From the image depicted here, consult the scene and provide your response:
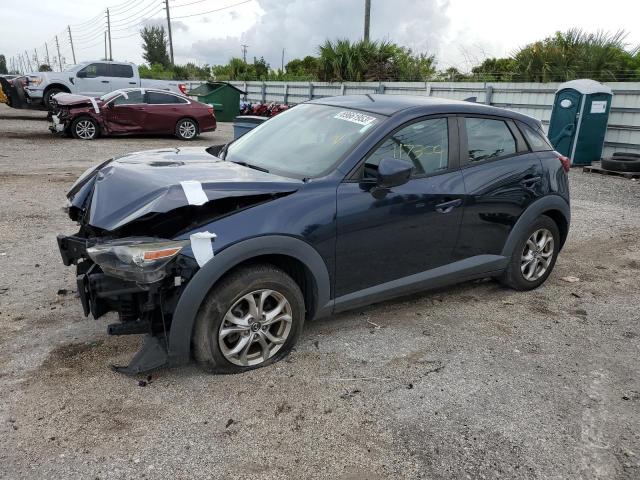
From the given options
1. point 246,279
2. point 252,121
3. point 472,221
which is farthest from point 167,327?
point 252,121

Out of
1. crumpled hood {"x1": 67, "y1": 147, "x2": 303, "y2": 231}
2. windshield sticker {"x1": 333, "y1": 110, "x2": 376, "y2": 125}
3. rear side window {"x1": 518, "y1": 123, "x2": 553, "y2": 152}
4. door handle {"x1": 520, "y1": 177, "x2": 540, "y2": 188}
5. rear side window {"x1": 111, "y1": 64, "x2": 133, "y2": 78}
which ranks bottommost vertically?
door handle {"x1": 520, "y1": 177, "x2": 540, "y2": 188}

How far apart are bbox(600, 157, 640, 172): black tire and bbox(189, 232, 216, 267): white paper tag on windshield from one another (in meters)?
10.8

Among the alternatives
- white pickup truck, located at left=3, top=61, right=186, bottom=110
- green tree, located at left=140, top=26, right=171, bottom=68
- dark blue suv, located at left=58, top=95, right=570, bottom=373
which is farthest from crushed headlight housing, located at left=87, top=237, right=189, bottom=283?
green tree, located at left=140, top=26, right=171, bottom=68

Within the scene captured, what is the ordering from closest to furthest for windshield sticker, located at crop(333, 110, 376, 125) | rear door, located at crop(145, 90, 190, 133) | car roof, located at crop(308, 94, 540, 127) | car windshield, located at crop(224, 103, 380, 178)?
car windshield, located at crop(224, 103, 380, 178), windshield sticker, located at crop(333, 110, 376, 125), car roof, located at crop(308, 94, 540, 127), rear door, located at crop(145, 90, 190, 133)

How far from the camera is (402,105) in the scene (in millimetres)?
3861

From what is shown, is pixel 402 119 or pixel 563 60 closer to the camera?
pixel 402 119

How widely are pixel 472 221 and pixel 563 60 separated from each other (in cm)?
1257

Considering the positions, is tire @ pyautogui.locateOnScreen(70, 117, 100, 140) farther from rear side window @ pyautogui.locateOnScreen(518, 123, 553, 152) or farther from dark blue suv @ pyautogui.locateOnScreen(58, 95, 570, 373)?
→ rear side window @ pyautogui.locateOnScreen(518, 123, 553, 152)

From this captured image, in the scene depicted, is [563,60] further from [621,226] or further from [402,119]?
[402,119]

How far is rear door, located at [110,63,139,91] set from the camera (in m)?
19.1

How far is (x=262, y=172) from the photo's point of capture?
140 inches

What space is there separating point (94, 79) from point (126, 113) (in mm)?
5514

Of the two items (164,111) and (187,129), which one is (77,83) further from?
(187,129)

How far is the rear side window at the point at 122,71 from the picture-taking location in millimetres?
19141
